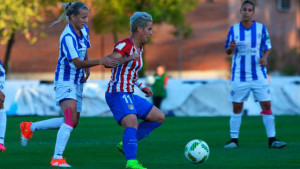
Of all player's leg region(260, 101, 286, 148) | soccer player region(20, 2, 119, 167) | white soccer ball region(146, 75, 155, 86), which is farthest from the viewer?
white soccer ball region(146, 75, 155, 86)

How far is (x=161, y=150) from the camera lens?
34.6 ft

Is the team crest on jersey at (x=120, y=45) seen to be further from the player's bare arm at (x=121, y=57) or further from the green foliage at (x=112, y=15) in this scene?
the green foliage at (x=112, y=15)

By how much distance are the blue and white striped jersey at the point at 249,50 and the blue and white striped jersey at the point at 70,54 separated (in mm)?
3390

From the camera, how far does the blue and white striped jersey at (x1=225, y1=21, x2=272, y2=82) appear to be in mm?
11102

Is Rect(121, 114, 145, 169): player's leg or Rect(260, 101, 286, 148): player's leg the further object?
Rect(260, 101, 286, 148): player's leg

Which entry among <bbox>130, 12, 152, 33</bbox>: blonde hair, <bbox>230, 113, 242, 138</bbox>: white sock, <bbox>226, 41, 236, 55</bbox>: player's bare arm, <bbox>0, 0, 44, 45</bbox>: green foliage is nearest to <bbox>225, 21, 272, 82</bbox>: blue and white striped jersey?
<bbox>226, 41, 236, 55</bbox>: player's bare arm

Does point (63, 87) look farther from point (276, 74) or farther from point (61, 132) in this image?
point (276, 74)

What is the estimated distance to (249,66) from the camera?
11094 millimetres

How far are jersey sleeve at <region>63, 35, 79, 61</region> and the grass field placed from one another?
1.31 m

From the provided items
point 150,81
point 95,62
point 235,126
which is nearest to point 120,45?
point 95,62

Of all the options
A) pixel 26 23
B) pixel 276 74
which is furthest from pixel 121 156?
pixel 276 74

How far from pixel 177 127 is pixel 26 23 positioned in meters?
17.0

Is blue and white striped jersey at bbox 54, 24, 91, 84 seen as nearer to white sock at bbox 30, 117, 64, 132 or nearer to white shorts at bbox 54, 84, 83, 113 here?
white shorts at bbox 54, 84, 83, 113

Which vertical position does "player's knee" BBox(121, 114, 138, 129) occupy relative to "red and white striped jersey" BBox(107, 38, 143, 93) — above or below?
below
